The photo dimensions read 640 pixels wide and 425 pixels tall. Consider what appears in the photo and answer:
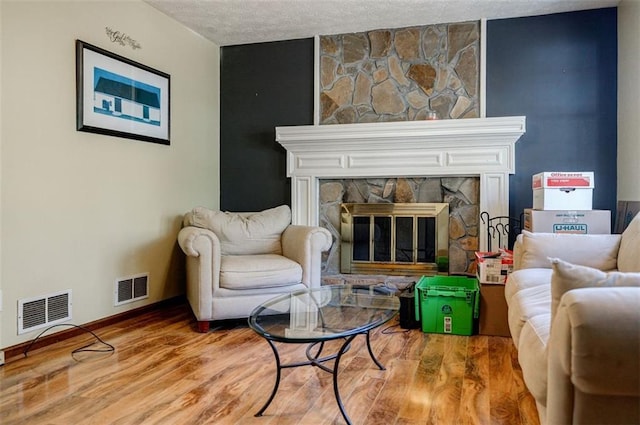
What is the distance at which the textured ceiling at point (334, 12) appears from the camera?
3.46 meters

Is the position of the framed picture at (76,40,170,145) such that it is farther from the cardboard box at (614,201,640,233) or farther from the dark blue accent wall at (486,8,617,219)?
the cardboard box at (614,201,640,233)

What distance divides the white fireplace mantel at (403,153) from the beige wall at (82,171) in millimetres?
952

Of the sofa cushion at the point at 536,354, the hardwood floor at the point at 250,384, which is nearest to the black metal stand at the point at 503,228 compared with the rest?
the hardwood floor at the point at 250,384

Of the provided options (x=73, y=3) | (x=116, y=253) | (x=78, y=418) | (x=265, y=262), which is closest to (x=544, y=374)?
(x=78, y=418)

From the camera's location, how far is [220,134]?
176 inches

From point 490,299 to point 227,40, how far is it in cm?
318

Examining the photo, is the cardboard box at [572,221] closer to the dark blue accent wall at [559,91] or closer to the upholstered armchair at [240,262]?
the dark blue accent wall at [559,91]

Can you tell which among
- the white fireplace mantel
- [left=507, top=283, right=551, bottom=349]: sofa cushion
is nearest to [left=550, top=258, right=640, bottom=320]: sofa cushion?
[left=507, top=283, right=551, bottom=349]: sofa cushion

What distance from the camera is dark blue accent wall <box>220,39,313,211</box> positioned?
4.25 metres

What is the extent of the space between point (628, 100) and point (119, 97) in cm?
360

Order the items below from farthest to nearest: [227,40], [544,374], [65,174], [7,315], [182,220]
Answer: [227,40] → [182,220] → [65,174] → [7,315] → [544,374]

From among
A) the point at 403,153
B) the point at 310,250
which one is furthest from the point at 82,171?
the point at 403,153

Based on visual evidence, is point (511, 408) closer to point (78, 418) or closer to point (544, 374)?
point (544, 374)

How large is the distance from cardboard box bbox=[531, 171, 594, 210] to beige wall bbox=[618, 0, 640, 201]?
44cm
